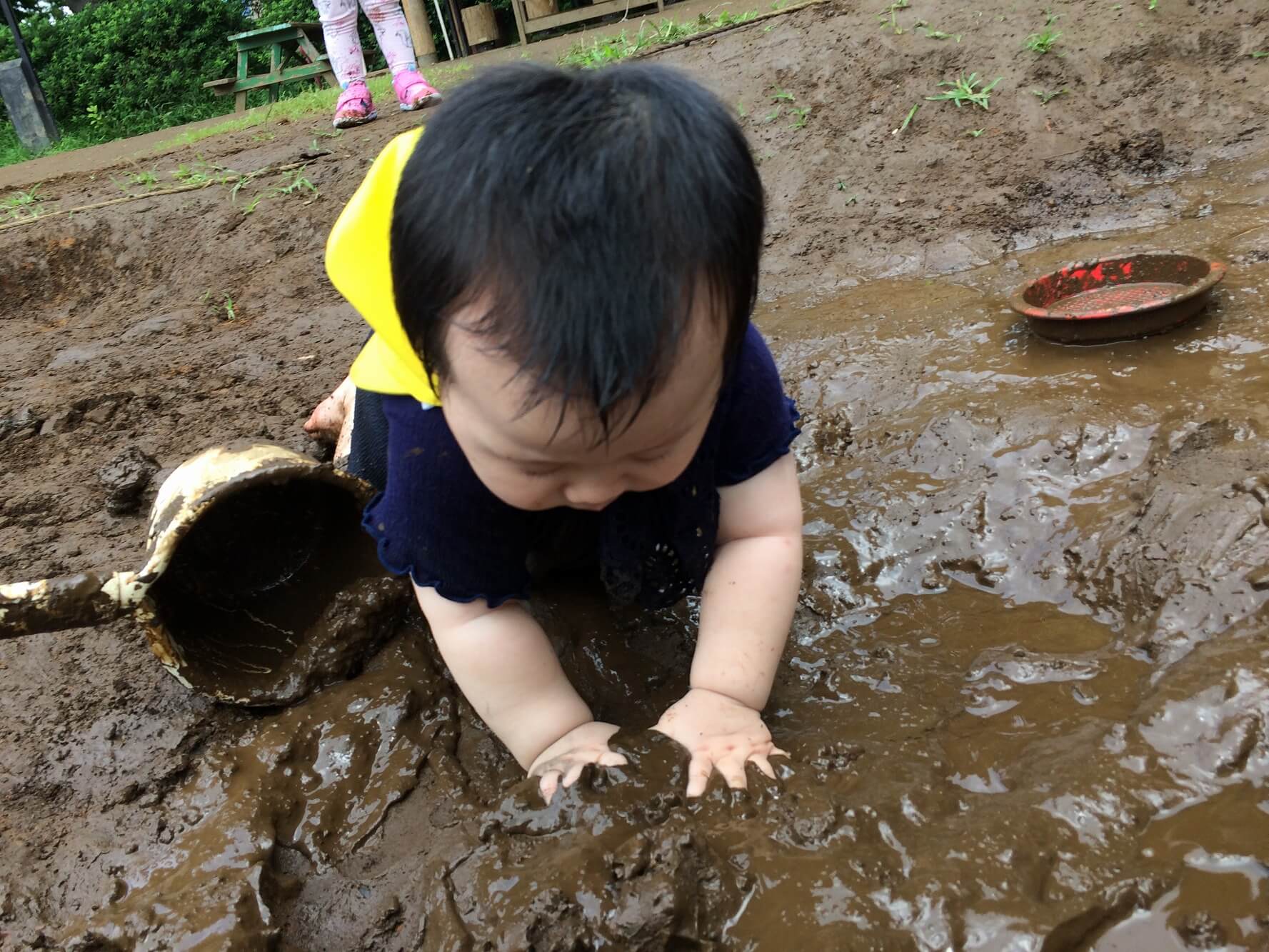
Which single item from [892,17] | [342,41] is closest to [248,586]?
[892,17]

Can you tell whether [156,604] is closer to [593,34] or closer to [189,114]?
[593,34]

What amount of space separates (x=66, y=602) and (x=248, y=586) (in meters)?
0.48

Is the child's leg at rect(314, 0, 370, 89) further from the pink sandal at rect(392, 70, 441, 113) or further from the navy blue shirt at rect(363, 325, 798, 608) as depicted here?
the navy blue shirt at rect(363, 325, 798, 608)

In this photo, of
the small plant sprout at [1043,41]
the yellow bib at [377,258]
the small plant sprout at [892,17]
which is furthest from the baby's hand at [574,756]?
the small plant sprout at [892,17]

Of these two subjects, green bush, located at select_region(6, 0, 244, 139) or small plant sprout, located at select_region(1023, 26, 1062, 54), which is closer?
small plant sprout, located at select_region(1023, 26, 1062, 54)

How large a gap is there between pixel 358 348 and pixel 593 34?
254 inches

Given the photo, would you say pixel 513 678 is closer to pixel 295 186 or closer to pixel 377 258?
pixel 377 258

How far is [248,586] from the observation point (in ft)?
6.70

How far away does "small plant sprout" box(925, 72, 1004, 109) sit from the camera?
3877mm

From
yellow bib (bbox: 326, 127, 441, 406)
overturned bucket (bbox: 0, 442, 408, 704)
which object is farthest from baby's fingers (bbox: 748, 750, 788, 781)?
overturned bucket (bbox: 0, 442, 408, 704)

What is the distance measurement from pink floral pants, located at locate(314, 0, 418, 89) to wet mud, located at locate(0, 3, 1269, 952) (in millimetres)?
3023

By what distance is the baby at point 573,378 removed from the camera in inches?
39.3

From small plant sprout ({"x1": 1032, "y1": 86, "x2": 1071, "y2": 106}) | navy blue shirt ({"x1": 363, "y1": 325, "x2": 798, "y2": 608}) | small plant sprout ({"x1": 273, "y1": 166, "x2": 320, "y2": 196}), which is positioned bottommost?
navy blue shirt ({"x1": 363, "y1": 325, "x2": 798, "y2": 608})

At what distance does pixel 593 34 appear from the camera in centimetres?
866
